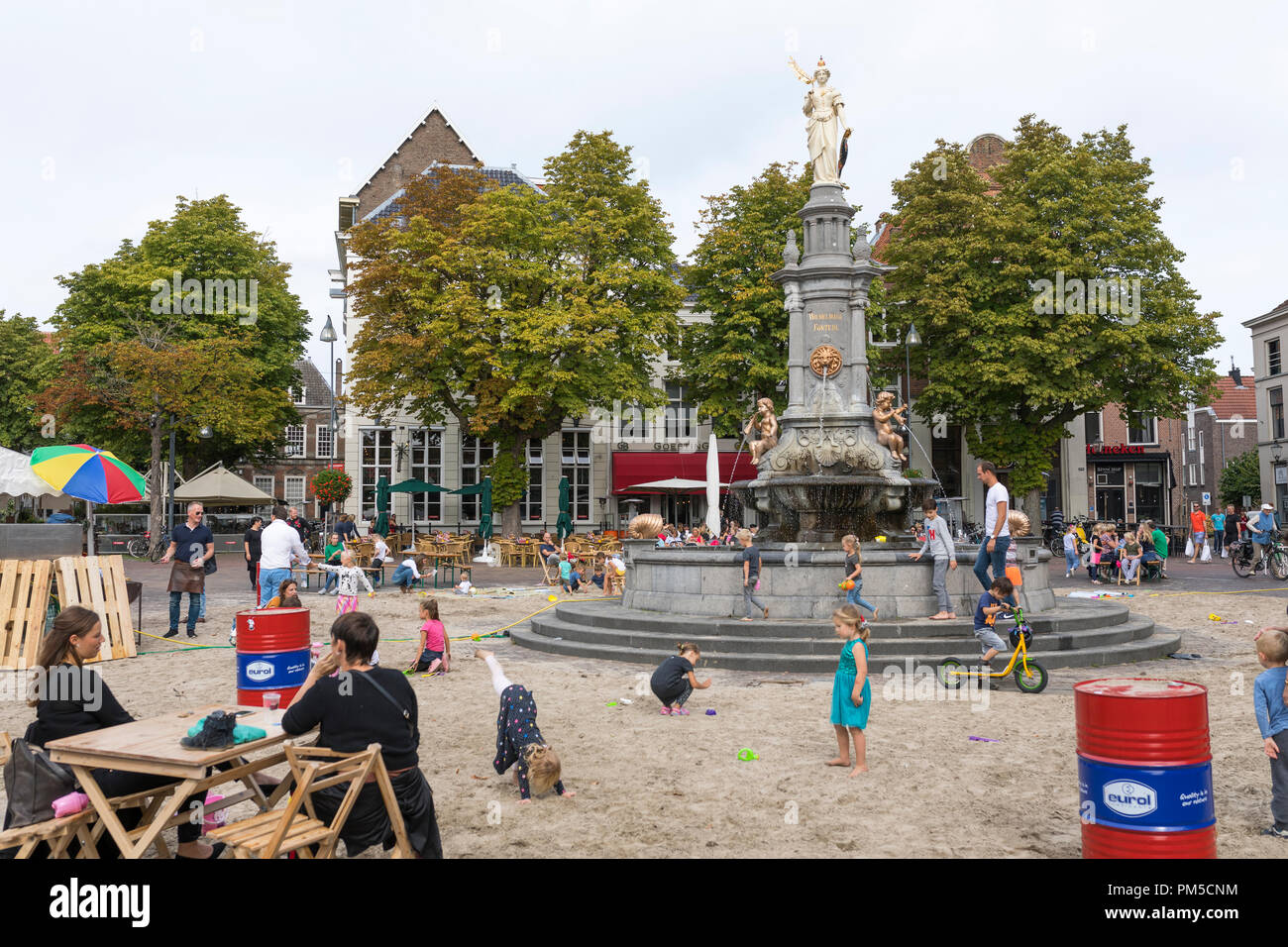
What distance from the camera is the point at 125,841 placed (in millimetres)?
4133

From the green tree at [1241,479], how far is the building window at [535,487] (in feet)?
134

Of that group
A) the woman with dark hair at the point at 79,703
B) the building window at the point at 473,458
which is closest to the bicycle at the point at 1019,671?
the woman with dark hair at the point at 79,703

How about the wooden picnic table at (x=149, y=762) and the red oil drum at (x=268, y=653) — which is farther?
the red oil drum at (x=268, y=653)

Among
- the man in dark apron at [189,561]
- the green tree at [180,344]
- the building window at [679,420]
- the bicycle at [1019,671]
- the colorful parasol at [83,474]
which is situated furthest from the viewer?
the building window at [679,420]

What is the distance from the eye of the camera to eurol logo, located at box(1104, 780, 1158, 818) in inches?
167

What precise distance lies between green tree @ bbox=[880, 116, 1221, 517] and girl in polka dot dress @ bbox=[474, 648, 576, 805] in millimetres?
30008

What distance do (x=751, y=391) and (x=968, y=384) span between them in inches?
323

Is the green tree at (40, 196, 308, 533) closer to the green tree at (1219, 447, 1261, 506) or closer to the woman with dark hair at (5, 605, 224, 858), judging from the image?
the woman with dark hair at (5, 605, 224, 858)

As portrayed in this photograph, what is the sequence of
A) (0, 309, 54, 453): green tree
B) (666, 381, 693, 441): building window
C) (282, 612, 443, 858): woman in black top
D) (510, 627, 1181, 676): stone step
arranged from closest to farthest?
(282, 612, 443, 858): woman in black top
(510, 627, 1181, 676): stone step
(666, 381, 693, 441): building window
(0, 309, 54, 453): green tree

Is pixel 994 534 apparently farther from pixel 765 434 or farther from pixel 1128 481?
pixel 1128 481

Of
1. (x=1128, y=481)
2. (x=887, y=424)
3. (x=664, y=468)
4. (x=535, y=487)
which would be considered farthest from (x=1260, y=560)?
(x=535, y=487)

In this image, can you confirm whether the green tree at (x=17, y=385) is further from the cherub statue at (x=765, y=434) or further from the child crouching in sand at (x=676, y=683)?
the child crouching in sand at (x=676, y=683)

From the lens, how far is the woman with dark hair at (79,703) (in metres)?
4.56

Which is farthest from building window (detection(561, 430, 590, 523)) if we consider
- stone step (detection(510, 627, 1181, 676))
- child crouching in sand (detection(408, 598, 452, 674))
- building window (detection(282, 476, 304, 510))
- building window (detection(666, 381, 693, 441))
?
building window (detection(282, 476, 304, 510))
